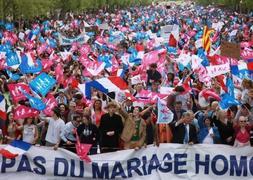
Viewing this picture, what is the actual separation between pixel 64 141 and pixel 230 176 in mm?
2795

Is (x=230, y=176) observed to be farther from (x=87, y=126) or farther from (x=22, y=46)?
(x=22, y=46)

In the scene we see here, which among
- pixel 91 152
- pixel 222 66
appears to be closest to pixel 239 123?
pixel 91 152

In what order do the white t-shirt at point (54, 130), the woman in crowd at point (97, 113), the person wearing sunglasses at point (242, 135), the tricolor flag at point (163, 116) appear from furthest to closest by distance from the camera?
1. the woman in crowd at point (97, 113)
2. the white t-shirt at point (54, 130)
3. the tricolor flag at point (163, 116)
4. the person wearing sunglasses at point (242, 135)

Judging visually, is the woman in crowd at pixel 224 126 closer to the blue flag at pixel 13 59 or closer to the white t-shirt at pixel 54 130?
the white t-shirt at pixel 54 130

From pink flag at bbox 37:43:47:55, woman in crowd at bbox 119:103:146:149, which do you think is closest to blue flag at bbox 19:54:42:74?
pink flag at bbox 37:43:47:55

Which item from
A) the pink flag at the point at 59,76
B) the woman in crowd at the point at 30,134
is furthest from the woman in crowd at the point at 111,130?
the pink flag at the point at 59,76

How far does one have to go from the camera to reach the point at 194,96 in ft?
47.6

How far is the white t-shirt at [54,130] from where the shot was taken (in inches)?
439

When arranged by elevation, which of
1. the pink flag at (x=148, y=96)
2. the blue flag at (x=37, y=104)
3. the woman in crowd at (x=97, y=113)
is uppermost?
the blue flag at (x=37, y=104)

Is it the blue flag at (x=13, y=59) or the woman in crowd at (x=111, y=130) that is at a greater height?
the woman in crowd at (x=111, y=130)

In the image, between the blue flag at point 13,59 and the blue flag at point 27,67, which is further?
the blue flag at point 13,59

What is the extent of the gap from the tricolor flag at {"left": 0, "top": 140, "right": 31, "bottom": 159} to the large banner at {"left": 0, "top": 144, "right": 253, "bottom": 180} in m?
0.09

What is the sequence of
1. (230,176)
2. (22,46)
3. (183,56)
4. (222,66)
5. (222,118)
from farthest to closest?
1. (22,46)
2. (183,56)
3. (222,66)
4. (222,118)
5. (230,176)

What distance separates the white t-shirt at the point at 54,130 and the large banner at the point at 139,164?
0.69 metres
